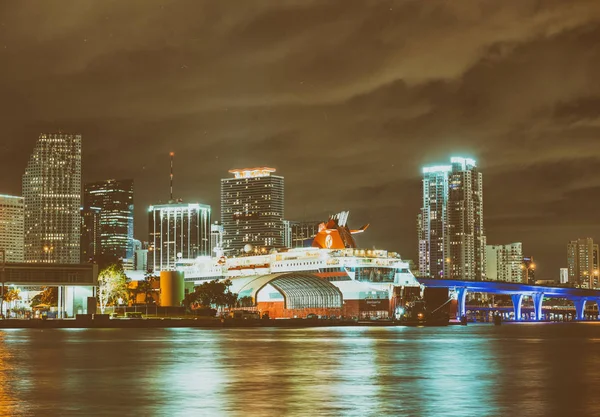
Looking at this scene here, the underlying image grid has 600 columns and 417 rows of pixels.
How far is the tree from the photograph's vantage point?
556ft

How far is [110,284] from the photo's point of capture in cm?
17000

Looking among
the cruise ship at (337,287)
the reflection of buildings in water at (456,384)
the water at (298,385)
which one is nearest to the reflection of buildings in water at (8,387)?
the water at (298,385)

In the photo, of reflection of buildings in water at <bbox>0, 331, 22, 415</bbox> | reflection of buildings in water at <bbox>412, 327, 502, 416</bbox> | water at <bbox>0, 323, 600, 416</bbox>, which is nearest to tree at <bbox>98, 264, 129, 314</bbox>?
water at <bbox>0, 323, 600, 416</bbox>

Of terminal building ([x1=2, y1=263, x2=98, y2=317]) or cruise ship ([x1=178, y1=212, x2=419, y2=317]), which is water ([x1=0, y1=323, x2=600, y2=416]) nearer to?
terminal building ([x1=2, y1=263, x2=98, y2=317])

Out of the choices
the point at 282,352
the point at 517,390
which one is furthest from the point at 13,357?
the point at 517,390

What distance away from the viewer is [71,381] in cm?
3331

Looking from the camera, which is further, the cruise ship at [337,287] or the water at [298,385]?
the cruise ship at [337,287]

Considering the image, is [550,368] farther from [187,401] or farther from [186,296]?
[186,296]

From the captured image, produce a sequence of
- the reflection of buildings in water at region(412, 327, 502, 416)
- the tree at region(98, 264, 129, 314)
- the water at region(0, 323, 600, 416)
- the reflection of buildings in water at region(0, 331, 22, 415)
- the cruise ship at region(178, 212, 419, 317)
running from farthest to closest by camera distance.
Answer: the cruise ship at region(178, 212, 419, 317)
the tree at region(98, 264, 129, 314)
the reflection of buildings in water at region(0, 331, 22, 415)
the reflection of buildings in water at region(412, 327, 502, 416)
the water at region(0, 323, 600, 416)

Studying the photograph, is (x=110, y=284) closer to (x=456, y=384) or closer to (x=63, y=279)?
(x=63, y=279)

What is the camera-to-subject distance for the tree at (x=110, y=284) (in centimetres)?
16950

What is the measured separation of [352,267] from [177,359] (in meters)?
144

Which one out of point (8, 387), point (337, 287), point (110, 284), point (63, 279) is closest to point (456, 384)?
point (8, 387)

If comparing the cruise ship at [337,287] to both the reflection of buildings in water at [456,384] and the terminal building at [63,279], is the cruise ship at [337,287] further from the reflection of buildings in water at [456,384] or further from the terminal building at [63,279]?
the reflection of buildings in water at [456,384]
